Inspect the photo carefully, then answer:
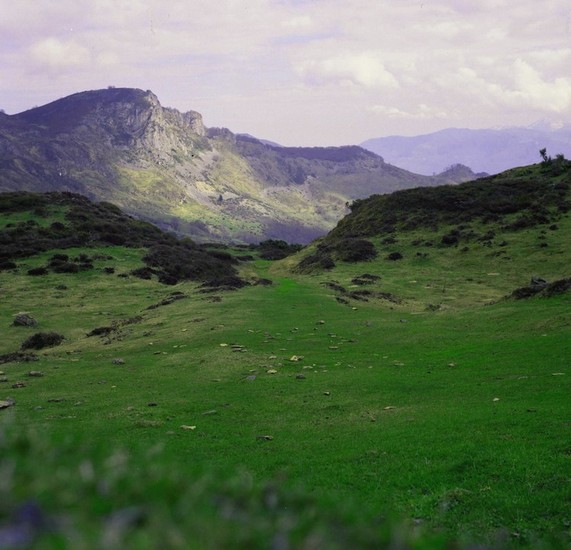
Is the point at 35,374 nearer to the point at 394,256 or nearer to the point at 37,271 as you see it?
the point at 37,271

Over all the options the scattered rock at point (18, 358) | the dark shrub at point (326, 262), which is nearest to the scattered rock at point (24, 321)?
the scattered rock at point (18, 358)

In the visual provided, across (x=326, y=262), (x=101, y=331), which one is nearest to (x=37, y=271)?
(x=101, y=331)

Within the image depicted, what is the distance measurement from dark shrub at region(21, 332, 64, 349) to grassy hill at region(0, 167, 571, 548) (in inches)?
40.1

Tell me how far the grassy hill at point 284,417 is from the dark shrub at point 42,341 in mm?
1019

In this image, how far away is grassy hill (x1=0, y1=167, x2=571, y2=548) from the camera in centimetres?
275

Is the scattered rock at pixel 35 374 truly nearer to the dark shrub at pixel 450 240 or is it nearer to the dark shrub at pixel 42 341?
the dark shrub at pixel 42 341

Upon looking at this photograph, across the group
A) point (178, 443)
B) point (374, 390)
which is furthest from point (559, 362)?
point (178, 443)

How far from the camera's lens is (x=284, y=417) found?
691 inches

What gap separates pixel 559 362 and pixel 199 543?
20298 mm

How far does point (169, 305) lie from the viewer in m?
41.8

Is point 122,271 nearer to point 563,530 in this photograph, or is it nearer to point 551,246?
point 551,246

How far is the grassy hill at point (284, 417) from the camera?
9.03 feet

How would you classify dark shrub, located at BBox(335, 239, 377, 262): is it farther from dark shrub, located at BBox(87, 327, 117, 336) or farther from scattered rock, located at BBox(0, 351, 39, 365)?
scattered rock, located at BBox(0, 351, 39, 365)

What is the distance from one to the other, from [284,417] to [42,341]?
20.8 m
